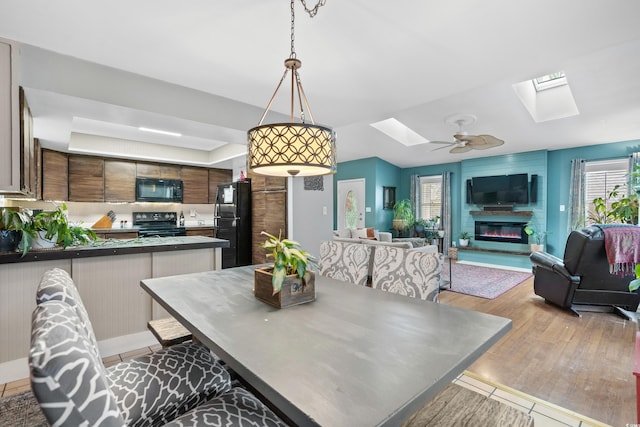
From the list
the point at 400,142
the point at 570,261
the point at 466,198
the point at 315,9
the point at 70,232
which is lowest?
the point at 570,261

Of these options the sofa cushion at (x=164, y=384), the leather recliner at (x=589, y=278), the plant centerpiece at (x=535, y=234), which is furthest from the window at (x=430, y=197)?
the sofa cushion at (x=164, y=384)

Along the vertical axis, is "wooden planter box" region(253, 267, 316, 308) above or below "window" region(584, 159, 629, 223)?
below

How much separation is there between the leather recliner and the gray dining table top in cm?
308

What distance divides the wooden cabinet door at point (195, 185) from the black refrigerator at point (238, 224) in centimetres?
163

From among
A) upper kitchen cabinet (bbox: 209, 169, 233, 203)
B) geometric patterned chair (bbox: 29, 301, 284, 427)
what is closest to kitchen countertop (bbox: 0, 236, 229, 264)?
geometric patterned chair (bbox: 29, 301, 284, 427)

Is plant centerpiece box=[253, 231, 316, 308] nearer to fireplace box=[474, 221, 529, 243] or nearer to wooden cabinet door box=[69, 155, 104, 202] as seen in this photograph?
wooden cabinet door box=[69, 155, 104, 202]

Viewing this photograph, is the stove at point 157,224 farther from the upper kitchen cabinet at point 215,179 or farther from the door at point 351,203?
the door at point 351,203

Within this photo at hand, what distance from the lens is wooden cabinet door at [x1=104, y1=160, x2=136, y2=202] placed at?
5.20m

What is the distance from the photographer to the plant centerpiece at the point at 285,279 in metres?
1.45

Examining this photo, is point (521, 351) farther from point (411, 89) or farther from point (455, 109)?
point (455, 109)

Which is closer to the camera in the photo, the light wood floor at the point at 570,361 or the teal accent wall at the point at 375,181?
the light wood floor at the point at 570,361

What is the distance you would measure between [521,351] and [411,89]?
Result: 2.56 m

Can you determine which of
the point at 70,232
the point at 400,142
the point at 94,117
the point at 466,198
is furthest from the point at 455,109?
the point at 70,232

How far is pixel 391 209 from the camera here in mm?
8508
